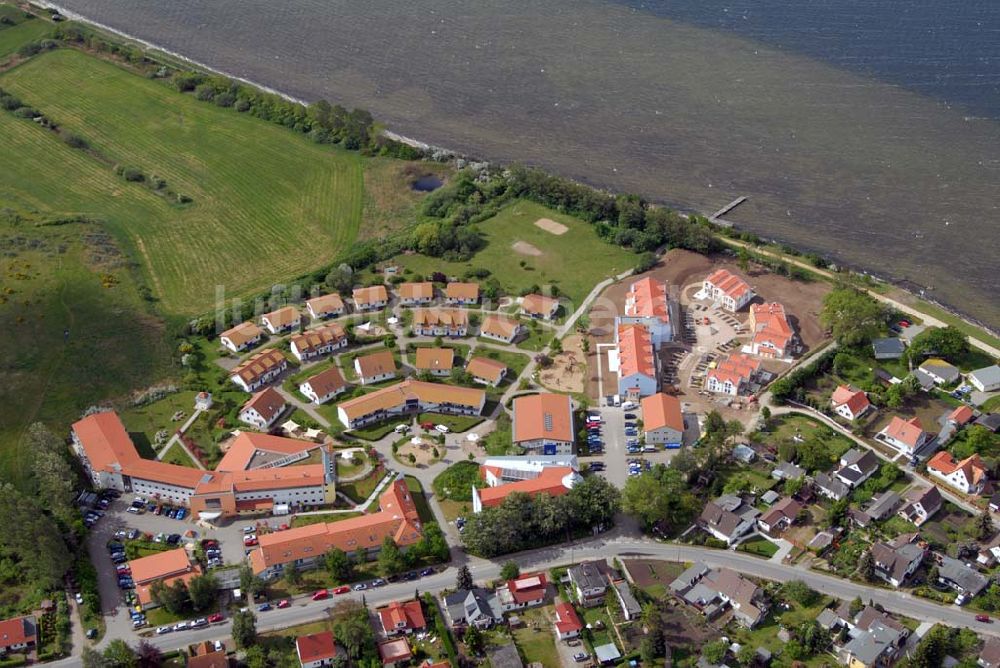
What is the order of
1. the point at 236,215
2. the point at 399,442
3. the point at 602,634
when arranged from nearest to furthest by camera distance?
the point at 602,634 → the point at 399,442 → the point at 236,215

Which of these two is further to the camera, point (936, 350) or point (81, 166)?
point (81, 166)

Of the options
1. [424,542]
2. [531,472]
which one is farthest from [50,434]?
[531,472]

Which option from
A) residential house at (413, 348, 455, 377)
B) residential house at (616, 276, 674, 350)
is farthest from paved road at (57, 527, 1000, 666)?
residential house at (616, 276, 674, 350)

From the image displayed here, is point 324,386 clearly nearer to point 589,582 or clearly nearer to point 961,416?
point 589,582

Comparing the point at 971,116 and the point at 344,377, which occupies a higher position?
the point at 971,116

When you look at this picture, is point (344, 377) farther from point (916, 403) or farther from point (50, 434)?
point (916, 403)

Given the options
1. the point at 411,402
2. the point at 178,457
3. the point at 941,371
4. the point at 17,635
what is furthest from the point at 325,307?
the point at 941,371
